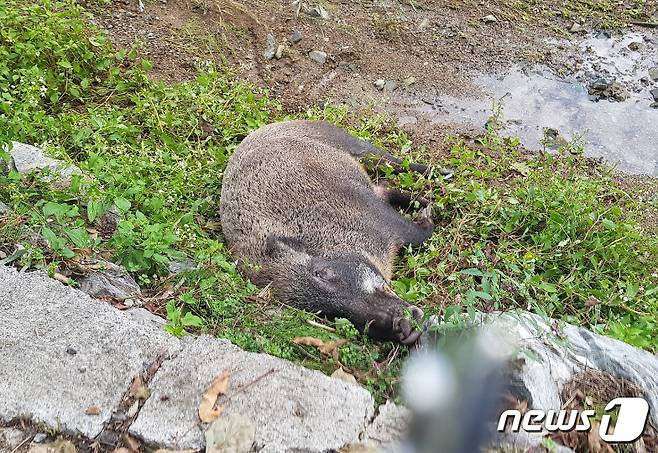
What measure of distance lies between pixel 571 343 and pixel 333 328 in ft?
4.16

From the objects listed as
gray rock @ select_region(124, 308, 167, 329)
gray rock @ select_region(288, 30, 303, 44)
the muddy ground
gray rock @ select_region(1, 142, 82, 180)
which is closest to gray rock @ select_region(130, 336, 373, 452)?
gray rock @ select_region(124, 308, 167, 329)

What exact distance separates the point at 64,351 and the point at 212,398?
0.74m

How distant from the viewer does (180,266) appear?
3842 millimetres

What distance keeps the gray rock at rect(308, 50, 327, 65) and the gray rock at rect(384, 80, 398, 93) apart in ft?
2.28

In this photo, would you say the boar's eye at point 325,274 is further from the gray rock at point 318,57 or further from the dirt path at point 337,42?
the gray rock at point 318,57

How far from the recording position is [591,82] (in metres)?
6.24

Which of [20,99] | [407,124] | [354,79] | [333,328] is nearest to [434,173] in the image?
[407,124]

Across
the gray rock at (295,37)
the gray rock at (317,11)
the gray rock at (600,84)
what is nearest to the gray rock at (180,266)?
the gray rock at (295,37)

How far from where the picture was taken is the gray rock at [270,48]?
6523mm

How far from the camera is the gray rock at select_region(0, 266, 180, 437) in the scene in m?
2.60

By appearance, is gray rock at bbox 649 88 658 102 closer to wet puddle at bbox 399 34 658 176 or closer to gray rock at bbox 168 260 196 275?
wet puddle at bbox 399 34 658 176

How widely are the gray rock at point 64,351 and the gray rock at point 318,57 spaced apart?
4.05 m

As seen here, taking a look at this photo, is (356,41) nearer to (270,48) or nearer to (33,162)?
(270,48)

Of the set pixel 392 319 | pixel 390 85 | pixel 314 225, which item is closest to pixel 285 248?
pixel 314 225
